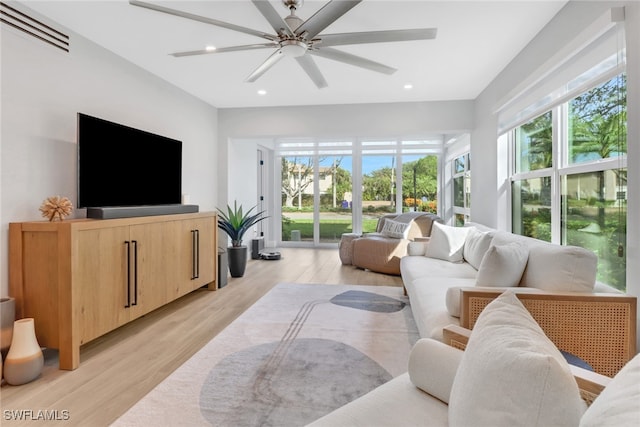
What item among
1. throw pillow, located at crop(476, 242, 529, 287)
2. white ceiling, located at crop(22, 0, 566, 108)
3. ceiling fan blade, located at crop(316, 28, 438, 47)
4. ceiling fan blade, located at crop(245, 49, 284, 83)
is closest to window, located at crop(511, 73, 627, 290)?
throw pillow, located at crop(476, 242, 529, 287)

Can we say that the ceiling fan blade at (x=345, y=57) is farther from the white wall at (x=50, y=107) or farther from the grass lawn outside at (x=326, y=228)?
the grass lawn outside at (x=326, y=228)

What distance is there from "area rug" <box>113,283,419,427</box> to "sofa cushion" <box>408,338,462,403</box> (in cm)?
75

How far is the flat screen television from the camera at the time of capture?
107 inches

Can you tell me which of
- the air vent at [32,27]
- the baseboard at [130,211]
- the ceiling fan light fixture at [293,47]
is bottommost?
the baseboard at [130,211]

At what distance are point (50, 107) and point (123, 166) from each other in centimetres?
67

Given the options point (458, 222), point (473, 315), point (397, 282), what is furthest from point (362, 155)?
point (473, 315)

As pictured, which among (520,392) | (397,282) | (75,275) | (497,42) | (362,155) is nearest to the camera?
(520,392)

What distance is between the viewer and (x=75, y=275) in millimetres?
2256

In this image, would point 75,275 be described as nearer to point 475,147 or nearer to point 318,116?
point 318,116

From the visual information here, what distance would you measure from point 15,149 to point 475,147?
5012 mm

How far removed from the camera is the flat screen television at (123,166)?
272 cm

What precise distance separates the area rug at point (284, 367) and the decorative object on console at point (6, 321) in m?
1.06

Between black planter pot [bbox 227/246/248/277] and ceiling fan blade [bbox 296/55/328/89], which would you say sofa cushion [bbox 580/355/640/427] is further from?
black planter pot [bbox 227/246/248/277]

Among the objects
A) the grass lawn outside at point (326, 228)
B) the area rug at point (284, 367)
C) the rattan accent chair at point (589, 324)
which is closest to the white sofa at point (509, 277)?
the rattan accent chair at point (589, 324)
